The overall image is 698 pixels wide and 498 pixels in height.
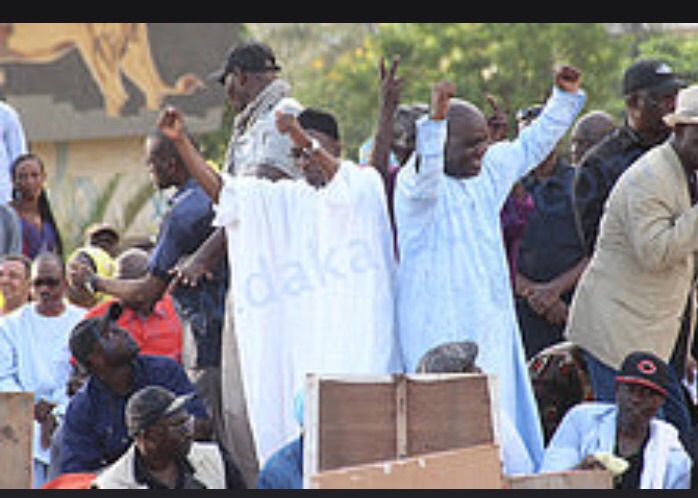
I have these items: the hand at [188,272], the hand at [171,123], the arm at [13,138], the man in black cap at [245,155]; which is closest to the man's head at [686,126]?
the man in black cap at [245,155]

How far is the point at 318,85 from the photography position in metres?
30.5

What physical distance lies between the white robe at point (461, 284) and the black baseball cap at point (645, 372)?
66cm

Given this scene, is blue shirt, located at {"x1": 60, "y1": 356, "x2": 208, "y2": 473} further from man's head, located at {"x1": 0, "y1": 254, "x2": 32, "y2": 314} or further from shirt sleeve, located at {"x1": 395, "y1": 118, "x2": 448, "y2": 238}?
man's head, located at {"x1": 0, "y1": 254, "x2": 32, "y2": 314}

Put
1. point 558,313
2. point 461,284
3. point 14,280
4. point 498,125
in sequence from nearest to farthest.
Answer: point 461,284 → point 558,313 → point 498,125 → point 14,280

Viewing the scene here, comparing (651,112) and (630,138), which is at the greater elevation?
(651,112)

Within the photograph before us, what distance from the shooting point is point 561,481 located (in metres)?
5.92

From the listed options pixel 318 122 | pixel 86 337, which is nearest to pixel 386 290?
pixel 318 122

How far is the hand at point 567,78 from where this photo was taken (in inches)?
296

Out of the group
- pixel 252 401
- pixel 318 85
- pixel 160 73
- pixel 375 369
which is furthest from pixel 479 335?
pixel 318 85

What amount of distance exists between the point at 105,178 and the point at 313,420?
22.5 metres

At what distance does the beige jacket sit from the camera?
23.2 feet

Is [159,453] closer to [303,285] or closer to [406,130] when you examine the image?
[303,285]

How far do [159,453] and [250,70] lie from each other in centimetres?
194

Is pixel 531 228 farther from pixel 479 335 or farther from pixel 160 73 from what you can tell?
pixel 160 73
